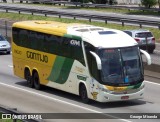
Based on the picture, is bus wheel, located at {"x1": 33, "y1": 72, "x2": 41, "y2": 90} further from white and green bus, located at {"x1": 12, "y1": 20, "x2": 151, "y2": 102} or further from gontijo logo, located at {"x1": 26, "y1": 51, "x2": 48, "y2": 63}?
gontijo logo, located at {"x1": 26, "y1": 51, "x2": 48, "y2": 63}

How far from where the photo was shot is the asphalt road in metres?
19.5

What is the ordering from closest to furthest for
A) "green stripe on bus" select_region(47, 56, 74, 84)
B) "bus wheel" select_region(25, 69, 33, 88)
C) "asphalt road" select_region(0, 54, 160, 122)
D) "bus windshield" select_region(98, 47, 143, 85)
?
"asphalt road" select_region(0, 54, 160, 122) < "bus windshield" select_region(98, 47, 143, 85) < "green stripe on bus" select_region(47, 56, 74, 84) < "bus wheel" select_region(25, 69, 33, 88)

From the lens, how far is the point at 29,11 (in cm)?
6162

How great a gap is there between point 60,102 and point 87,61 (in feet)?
6.56

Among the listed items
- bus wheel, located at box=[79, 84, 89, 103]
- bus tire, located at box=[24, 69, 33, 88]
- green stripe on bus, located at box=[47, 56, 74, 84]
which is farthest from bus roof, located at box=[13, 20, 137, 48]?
bus tire, located at box=[24, 69, 33, 88]

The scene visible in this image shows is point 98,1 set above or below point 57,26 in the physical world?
below

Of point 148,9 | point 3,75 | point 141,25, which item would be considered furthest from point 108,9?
point 3,75

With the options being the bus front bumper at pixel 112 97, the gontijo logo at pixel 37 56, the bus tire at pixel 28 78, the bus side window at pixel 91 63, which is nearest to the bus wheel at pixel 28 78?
the bus tire at pixel 28 78

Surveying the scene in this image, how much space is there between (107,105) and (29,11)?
42.2m

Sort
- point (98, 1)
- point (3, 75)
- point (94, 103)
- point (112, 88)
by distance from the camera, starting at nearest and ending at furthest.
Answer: point (112, 88) < point (94, 103) < point (3, 75) < point (98, 1)

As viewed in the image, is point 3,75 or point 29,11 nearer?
point 3,75

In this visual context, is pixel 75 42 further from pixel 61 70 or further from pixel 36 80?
pixel 36 80

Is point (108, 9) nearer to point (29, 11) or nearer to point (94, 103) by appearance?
point (29, 11)

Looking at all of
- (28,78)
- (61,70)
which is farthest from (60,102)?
(28,78)
